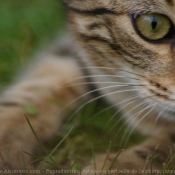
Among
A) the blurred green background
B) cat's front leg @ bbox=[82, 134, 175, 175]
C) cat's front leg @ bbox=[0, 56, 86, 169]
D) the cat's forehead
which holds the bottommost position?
cat's front leg @ bbox=[82, 134, 175, 175]

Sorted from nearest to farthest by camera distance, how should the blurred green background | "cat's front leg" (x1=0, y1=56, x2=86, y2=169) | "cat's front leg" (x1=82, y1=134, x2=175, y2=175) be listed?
1. "cat's front leg" (x1=82, y1=134, x2=175, y2=175)
2. "cat's front leg" (x1=0, y1=56, x2=86, y2=169)
3. the blurred green background

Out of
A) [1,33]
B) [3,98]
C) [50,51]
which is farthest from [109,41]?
[1,33]

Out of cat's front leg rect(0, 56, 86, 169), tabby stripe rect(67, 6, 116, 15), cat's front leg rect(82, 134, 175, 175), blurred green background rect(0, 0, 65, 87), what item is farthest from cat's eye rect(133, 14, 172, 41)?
blurred green background rect(0, 0, 65, 87)

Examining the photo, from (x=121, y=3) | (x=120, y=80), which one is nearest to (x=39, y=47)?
(x=120, y=80)

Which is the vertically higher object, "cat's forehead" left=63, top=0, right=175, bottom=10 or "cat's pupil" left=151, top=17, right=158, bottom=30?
"cat's forehead" left=63, top=0, right=175, bottom=10

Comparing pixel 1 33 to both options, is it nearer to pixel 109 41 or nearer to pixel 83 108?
pixel 83 108

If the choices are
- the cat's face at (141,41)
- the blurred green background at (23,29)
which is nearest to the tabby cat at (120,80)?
the cat's face at (141,41)

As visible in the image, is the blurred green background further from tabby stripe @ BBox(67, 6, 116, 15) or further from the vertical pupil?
the vertical pupil

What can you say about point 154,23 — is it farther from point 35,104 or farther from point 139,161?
point 35,104
